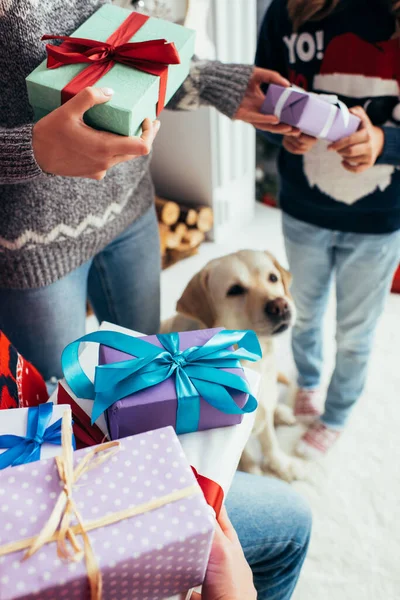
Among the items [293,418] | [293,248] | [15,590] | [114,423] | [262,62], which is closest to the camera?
[15,590]

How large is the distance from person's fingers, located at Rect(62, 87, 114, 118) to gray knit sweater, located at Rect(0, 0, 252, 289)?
8 centimetres

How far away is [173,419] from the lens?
2.00 feet

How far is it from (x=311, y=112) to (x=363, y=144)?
130 millimetres

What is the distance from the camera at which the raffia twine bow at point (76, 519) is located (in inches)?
17.0

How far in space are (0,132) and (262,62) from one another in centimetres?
72

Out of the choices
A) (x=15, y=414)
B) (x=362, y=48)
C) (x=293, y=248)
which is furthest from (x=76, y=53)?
(x=293, y=248)

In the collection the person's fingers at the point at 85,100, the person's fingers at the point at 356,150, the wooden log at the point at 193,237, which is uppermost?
the person's fingers at the point at 85,100

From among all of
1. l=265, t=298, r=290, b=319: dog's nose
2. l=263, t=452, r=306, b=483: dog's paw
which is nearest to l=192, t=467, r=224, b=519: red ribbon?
l=265, t=298, r=290, b=319: dog's nose

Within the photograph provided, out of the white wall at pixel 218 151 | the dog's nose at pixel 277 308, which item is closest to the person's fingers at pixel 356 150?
the dog's nose at pixel 277 308

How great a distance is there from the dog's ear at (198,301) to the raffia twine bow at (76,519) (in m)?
0.66

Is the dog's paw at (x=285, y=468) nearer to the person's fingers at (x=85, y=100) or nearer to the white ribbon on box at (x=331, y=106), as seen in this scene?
the white ribbon on box at (x=331, y=106)

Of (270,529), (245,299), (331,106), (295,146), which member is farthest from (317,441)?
(331,106)

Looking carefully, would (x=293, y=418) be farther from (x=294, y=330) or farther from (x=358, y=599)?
(x=358, y=599)

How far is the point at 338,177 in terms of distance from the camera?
111 centimetres
